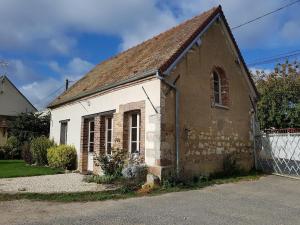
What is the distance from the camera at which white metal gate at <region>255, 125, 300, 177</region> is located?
40.9ft

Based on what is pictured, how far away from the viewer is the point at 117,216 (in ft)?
21.5

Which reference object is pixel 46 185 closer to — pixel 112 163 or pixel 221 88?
pixel 112 163

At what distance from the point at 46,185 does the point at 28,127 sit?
47.2ft

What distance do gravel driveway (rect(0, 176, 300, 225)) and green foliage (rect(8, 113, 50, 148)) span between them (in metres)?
16.1

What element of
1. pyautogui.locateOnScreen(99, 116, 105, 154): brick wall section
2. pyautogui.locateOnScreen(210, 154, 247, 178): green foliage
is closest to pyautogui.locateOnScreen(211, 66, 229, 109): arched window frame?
pyautogui.locateOnScreen(210, 154, 247, 178): green foliage

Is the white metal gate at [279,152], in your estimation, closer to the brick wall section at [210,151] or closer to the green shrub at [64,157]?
the brick wall section at [210,151]

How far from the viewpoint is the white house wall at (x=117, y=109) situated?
408 inches

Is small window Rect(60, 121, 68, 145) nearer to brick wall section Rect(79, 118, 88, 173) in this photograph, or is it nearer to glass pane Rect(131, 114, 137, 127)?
brick wall section Rect(79, 118, 88, 173)

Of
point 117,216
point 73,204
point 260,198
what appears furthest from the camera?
point 260,198

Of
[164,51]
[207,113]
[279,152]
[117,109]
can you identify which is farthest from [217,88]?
[117,109]

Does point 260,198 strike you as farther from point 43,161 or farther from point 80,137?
point 43,161

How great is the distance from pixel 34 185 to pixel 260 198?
21.1 ft

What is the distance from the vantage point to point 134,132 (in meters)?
11.6

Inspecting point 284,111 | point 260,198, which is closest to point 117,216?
point 260,198
